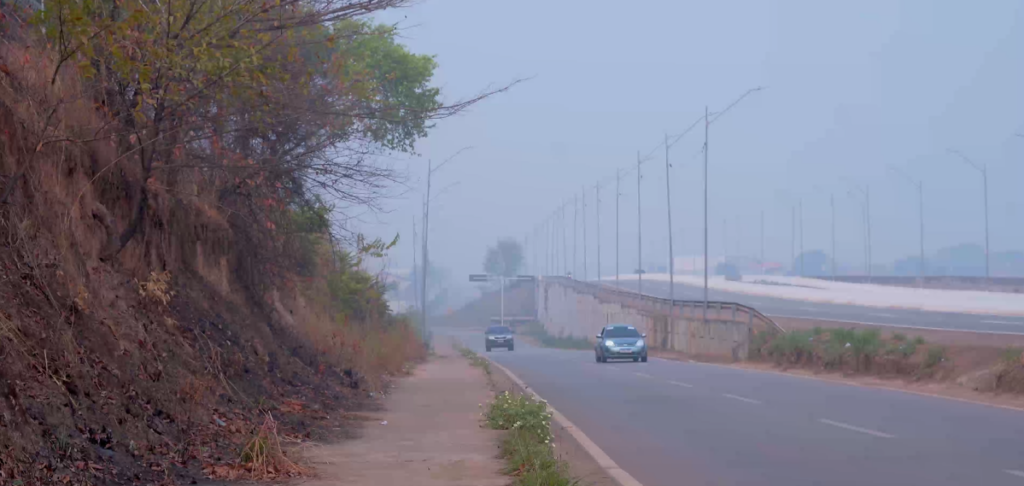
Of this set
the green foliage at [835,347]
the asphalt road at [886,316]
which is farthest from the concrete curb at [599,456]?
the asphalt road at [886,316]

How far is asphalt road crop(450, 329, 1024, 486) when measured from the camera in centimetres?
1060

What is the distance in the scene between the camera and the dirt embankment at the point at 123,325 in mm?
7891

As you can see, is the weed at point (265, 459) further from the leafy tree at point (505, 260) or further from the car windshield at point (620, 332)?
the leafy tree at point (505, 260)

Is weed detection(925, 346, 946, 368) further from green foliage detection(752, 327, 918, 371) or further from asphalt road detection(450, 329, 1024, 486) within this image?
asphalt road detection(450, 329, 1024, 486)

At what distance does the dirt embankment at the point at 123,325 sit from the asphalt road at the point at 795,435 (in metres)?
4.30

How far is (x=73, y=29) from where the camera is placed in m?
8.79

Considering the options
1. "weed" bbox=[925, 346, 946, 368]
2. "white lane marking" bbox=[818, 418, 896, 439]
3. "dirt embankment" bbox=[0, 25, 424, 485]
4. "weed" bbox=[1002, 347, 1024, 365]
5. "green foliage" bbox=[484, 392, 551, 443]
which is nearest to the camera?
"dirt embankment" bbox=[0, 25, 424, 485]

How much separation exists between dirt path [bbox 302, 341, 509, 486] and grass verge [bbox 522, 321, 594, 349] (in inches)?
2262

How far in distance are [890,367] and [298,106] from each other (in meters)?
19.4

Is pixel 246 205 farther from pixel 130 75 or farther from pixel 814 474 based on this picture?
pixel 814 474

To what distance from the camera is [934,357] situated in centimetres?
2419

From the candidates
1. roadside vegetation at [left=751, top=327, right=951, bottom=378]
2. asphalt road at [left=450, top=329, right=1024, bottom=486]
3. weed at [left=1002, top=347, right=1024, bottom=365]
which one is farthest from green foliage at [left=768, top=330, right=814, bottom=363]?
weed at [left=1002, top=347, right=1024, bottom=365]

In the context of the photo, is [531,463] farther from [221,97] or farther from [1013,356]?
[1013,356]

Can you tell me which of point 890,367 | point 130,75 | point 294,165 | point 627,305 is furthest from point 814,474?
point 627,305
